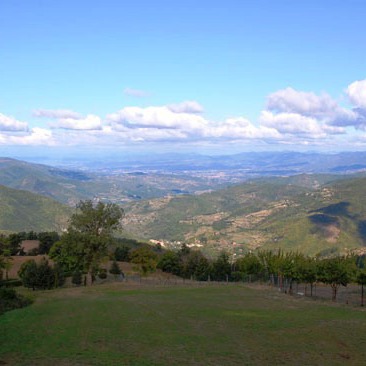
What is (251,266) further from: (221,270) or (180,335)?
(180,335)

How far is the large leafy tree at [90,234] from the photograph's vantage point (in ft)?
212

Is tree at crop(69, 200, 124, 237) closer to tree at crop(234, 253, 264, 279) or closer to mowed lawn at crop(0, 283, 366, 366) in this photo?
mowed lawn at crop(0, 283, 366, 366)

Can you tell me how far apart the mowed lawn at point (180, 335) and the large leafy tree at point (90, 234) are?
89.2 feet

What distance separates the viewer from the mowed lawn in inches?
787

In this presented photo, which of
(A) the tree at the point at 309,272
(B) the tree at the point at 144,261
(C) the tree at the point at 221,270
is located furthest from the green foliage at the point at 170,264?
(A) the tree at the point at 309,272

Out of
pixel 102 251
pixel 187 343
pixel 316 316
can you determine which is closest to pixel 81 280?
pixel 102 251

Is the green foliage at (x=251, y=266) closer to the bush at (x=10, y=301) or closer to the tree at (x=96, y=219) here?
the tree at (x=96, y=219)

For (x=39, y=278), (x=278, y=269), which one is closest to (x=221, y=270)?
(x=278, y=269)

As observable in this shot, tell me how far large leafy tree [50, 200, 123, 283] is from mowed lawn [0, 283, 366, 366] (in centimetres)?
2719

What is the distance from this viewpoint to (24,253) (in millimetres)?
116875

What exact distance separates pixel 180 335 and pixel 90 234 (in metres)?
43.3

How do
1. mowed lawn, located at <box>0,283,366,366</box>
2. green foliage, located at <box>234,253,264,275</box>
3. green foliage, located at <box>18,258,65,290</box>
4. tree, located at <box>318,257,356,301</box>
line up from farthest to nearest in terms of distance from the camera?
green foliage, located at <box>234,253,264,275</box>
green foliage, located at <box>18,258,65,290</box>
tree, located at <box>318,257,356,301</box>
mowed lawn, located at <box>0,283,366,366</box>

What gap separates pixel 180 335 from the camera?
24688 mm

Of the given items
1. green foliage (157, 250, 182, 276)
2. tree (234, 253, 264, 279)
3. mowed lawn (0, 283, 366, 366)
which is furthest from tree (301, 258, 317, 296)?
green foliage (157, 250, 182, 276)
